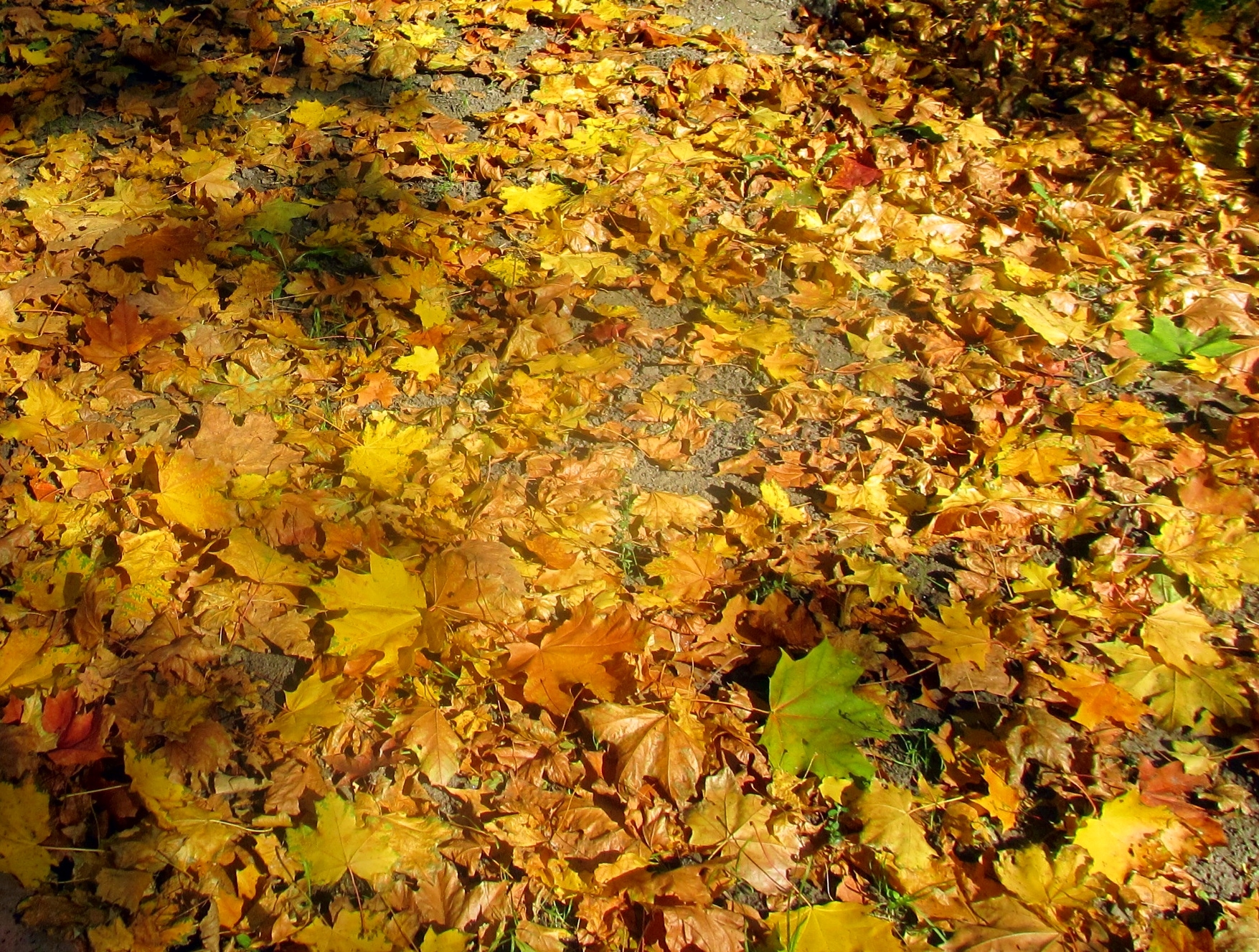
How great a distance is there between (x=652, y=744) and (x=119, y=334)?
197cm

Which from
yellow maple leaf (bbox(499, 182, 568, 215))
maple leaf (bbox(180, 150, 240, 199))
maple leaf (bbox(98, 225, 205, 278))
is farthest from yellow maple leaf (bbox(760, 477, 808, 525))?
maple leaf (bbox(180, 150, 240, 199))

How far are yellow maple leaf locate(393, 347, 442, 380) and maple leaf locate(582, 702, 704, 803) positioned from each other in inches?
45.8

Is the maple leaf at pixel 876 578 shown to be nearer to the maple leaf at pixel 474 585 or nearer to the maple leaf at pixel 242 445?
the maple leaf at pixel 474 585

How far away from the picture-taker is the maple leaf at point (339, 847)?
5.64 feet

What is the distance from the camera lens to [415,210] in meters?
3.22

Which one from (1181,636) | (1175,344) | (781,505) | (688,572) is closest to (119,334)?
(688,572)

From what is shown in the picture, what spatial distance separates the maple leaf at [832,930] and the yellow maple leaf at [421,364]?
5.43ft

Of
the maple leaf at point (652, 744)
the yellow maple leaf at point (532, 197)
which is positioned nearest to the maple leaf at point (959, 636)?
the maple leaf at point (652, 744)

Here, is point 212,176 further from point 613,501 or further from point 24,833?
point 24,833

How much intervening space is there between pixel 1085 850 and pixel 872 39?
363cm

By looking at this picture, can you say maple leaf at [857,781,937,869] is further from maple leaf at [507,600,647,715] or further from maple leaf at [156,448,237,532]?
maple leaf at [156,448,237,532]

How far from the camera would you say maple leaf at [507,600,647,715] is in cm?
195

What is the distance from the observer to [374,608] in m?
1.99

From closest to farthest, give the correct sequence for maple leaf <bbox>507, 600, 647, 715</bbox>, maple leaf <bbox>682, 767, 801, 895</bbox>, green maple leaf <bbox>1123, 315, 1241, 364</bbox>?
maple leaf <bbox>682, 767, 801, 895</bbox> < maple leaf <bbox>507, 600, 647, 715</bbox> < green maple leaf <bbox>1123, 315, 1241, 364</bbox>
